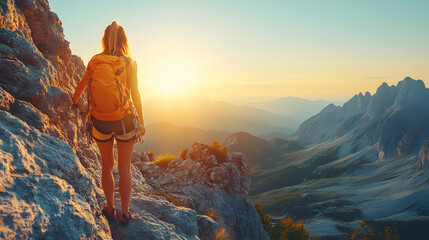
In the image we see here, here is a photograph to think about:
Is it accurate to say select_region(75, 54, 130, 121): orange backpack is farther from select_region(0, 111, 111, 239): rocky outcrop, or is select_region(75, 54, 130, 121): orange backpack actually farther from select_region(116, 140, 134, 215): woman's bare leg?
select_region(0, 111, 111, 239): rocky outcrop

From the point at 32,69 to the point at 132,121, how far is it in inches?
125

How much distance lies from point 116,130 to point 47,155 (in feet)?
3.78

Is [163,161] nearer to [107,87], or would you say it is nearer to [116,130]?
[116,130]

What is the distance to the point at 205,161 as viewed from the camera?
17.9m

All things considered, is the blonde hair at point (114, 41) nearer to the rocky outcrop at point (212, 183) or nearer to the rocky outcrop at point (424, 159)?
the rocky outcrop at point (212, 183)

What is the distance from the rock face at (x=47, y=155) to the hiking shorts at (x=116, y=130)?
27.3 inches

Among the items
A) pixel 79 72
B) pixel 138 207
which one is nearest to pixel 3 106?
pixel 138 207

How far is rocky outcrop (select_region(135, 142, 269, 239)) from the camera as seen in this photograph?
50.3ft

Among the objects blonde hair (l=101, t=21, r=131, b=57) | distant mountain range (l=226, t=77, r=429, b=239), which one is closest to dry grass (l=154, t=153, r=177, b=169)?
blonde hair (l=101, t=21, r=131, b=57)

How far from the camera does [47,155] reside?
4.05 metres

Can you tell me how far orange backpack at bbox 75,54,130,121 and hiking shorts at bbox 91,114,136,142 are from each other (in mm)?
104

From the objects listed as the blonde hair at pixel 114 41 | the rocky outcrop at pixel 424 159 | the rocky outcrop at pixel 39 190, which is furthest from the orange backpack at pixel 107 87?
the rocky outcrop at pixel 424 159

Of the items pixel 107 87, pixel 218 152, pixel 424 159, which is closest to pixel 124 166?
pixel 107 87

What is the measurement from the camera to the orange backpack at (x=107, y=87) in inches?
Result: 170
